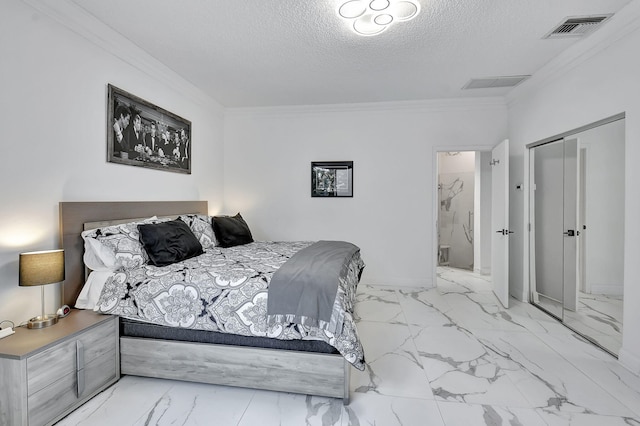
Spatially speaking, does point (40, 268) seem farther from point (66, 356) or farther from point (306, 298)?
point (306, 298)

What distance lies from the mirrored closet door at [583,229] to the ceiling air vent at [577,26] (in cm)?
80

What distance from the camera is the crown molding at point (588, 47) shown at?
2.25m

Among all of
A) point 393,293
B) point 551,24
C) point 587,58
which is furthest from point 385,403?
point 587,58

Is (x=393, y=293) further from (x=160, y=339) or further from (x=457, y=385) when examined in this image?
(x=160, y=339)

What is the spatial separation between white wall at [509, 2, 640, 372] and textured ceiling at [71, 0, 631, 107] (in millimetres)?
183

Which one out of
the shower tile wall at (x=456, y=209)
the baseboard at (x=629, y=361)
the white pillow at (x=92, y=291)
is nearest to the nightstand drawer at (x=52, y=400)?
the white pillow at (x=92, y=291)

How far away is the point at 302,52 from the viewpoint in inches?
116

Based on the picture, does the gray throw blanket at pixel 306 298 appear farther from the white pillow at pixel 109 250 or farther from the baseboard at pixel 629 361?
the baseboard at pixel 629 361

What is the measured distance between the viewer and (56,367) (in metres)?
1.68

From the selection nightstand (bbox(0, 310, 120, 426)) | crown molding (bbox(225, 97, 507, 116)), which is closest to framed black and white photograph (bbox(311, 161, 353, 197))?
A: crown molding (bbox(225, 97, 507, 116))

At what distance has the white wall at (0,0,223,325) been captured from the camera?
1907mm

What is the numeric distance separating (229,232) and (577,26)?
3.87 m

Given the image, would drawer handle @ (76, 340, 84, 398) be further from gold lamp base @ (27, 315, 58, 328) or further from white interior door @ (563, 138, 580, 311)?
white interior door @ (563, 138, 580, 311)

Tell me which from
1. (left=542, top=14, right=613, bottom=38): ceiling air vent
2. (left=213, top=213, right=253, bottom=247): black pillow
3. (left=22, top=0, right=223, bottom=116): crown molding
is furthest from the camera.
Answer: (left=213, top=213, right=253, bottom=247): black pillow
